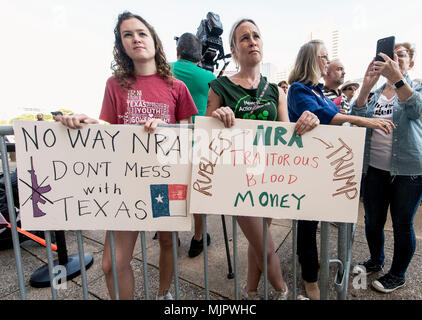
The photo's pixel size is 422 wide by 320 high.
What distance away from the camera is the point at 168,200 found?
4.18 ft

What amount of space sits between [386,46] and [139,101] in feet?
6.04

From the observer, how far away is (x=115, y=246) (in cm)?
135

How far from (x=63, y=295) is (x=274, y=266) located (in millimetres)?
1888

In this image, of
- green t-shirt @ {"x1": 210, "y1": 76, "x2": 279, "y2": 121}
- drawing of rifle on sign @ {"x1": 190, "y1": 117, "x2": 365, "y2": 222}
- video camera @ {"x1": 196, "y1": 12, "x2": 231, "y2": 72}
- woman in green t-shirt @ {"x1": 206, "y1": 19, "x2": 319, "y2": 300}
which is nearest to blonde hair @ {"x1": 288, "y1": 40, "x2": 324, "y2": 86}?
woman in green t-shirt @ {"x1": 206, "y1": 19, "x2": 319, "y2": 300}

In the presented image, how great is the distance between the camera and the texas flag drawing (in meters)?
1.26

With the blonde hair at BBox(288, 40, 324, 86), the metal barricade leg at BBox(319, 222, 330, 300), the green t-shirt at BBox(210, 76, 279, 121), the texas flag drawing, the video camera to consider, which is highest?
the video camera

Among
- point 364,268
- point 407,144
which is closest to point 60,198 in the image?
point 407,144

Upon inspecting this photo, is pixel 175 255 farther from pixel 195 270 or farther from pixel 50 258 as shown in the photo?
pixel 195 270

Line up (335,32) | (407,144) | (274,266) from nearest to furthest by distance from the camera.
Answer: (274,266)
(407,144)
(335,32)

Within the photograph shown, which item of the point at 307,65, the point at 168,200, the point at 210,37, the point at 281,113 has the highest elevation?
the point at 210,37

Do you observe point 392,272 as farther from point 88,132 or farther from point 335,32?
point 335,32

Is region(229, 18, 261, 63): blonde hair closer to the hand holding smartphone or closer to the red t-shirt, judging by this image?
the red t-shirt

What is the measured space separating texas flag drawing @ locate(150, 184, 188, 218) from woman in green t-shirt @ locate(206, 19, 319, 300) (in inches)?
15.9

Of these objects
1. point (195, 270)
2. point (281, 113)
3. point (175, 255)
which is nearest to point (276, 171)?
point (281, 113)
